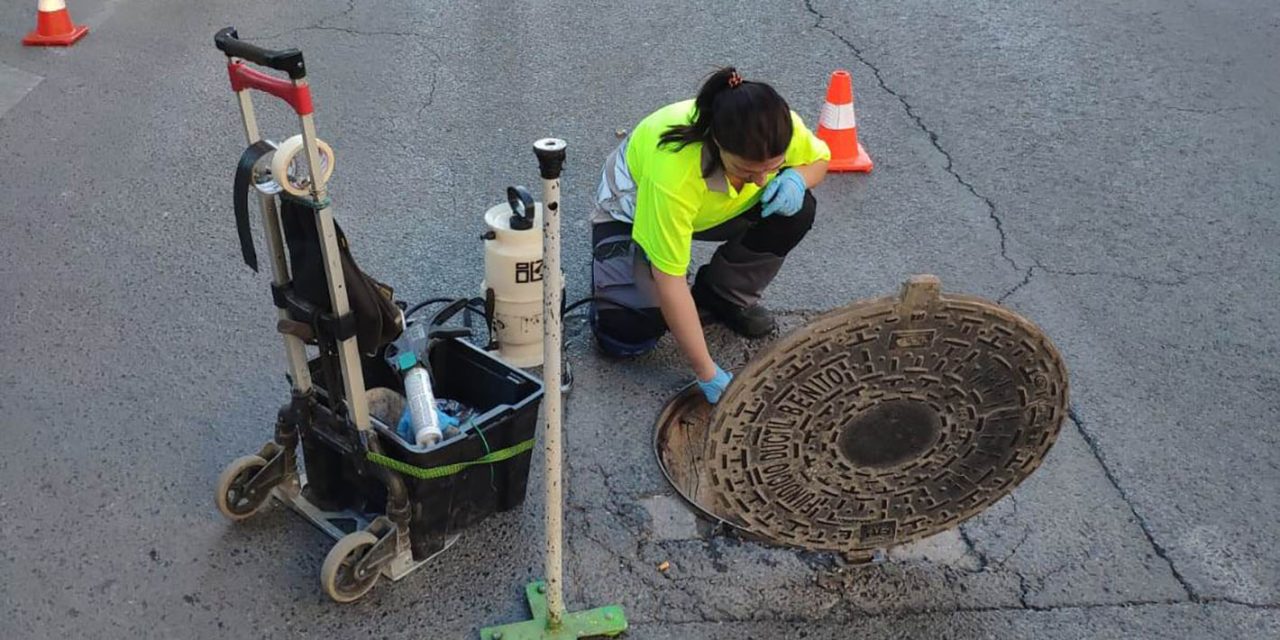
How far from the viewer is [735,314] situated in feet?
12.9

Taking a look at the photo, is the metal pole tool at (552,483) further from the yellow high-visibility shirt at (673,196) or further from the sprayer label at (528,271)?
the sprayer label at (528,271)

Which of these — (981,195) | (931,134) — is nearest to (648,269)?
(981,195)

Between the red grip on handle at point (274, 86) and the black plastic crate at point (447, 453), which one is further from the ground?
the red grip on handle at point (274, 86)

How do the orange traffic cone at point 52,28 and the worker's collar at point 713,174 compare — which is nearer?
the worker's collar at point 713,174

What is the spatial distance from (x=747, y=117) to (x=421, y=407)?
1123 mm

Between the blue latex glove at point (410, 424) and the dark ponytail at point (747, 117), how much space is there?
1.03 metres

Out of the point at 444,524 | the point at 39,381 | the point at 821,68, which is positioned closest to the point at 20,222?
the point at 39,381

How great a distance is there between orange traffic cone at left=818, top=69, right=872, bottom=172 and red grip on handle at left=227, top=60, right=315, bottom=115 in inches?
119

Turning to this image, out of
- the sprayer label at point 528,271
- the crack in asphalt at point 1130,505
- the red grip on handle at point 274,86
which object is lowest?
the crack in asphalt at point 1130,505

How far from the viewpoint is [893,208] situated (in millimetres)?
4844

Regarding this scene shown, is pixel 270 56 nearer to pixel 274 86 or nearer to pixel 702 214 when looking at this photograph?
pixel 274 86

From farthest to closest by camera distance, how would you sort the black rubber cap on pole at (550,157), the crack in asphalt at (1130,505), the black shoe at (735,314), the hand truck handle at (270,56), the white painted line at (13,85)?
the white painted line at (13,85)
the black shoe at (735,314)
the crack in asphalt at (1130,505)
the hand truck handle at (270,56)
the black rubber cap on pole at (550,157)

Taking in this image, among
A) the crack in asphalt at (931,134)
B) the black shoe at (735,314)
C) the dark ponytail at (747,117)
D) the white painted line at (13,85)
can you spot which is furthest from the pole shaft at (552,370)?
the white painted line at (13,85)

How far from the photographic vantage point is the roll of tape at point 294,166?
234cm
